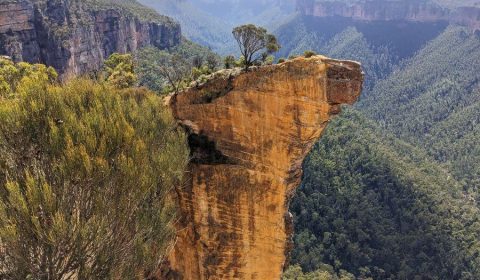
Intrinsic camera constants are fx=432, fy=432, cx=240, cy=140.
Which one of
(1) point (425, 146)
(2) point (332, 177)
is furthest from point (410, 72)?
(2) point (332, 177)

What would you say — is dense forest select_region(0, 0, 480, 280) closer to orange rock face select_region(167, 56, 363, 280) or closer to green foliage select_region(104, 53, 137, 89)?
green foliage select_region(104, 53, 137, 89)

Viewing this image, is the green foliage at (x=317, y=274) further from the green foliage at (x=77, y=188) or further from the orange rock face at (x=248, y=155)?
the green foliage at (x=77, y=188)

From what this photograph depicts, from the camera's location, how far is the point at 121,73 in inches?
1168

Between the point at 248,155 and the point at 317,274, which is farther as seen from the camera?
the point at 317,274

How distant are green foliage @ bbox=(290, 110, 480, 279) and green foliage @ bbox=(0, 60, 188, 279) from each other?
48.5 m

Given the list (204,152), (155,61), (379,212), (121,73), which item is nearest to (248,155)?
(204,152)

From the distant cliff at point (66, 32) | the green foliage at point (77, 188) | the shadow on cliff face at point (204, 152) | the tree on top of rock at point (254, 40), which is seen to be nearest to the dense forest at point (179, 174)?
the green foliage at point (77, 188)

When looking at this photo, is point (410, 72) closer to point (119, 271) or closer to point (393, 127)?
point (393, 127)

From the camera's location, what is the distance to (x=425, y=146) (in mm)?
131000

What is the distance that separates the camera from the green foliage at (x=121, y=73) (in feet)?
85.3

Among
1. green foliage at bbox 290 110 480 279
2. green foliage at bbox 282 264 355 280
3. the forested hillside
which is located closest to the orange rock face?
green foliage at bbox 282 264 355 280

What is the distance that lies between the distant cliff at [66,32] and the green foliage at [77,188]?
2932cm

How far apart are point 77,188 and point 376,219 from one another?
67118mm

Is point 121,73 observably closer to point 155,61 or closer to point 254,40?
point 254,40
